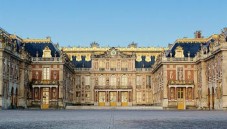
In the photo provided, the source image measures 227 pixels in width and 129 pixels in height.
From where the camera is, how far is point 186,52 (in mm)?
66562

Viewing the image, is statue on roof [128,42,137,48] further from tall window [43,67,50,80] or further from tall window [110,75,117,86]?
tall window [43,67,50,80]

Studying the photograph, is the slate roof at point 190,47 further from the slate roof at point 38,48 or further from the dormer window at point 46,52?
the dormer window at point 46,52

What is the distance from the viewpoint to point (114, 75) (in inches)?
3189

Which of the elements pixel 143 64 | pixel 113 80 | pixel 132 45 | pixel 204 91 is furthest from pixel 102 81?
pixel 204 91

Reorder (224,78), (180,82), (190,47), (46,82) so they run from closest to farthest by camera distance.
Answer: (224,78) → (180,82) → (46,82) → (190,47)

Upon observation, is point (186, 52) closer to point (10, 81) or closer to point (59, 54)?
point (59, 54)

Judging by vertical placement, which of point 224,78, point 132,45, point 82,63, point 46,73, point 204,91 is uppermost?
point 132,45

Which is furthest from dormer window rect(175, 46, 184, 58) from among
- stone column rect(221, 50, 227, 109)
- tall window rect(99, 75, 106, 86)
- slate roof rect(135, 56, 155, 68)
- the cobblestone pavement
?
the cobblestone pavement

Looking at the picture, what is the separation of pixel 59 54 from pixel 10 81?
1416 cm

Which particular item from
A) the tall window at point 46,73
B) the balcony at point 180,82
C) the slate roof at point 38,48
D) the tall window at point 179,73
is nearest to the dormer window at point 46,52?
the slate roof at point 38,48

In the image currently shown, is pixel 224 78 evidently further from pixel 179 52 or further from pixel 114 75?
pixel 114 75

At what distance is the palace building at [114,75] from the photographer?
53.6m

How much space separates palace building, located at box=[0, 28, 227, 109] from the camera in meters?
53.6

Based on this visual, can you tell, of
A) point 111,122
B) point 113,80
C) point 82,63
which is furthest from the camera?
point 82,63
